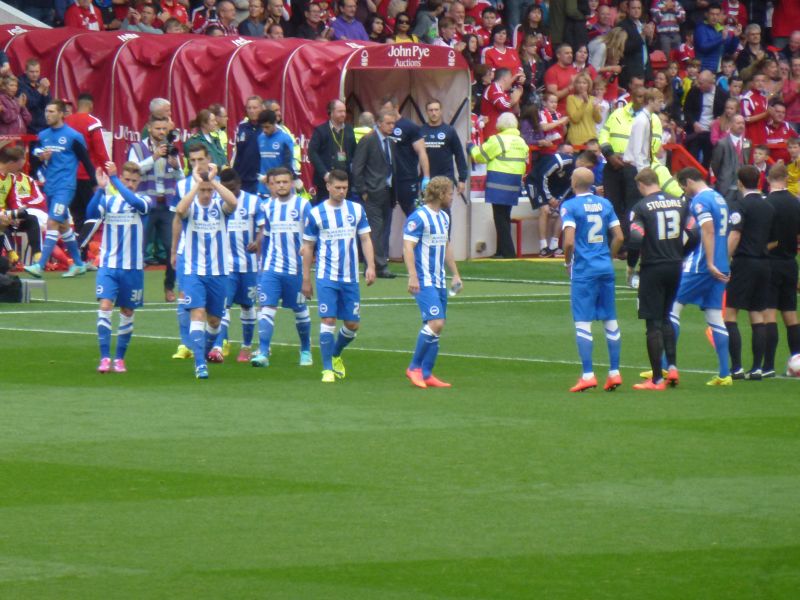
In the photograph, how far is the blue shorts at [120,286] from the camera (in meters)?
15.6

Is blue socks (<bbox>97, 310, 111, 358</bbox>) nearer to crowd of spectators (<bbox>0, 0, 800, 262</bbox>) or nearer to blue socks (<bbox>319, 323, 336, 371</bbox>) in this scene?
blue socks (<bbox>319, 323, 336, 371</bbox>)

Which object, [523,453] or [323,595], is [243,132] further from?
[323,595]

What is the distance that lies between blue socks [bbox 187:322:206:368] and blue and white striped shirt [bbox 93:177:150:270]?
3.26ft

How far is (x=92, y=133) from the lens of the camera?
25.1m

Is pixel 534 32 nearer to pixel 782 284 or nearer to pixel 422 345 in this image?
pixel 782 284

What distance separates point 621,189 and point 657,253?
509 inches

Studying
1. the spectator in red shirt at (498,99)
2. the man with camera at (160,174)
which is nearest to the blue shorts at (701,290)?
the man with camera at (160,174)

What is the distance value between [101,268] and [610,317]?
453 centimetres

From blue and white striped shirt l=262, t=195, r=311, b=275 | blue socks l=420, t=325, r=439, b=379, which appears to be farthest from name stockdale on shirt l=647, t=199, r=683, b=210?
blue and white striped shirt l=262, t=195, r=311, b=275

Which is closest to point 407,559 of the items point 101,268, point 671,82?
point 101,268

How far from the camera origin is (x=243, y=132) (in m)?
24.2

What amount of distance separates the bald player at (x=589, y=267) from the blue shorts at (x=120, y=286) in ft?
12.9

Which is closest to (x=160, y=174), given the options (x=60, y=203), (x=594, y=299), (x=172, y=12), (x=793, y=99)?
(x=60, y=203)

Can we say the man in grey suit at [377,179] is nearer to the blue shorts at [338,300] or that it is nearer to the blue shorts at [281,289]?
the blue shorts at [281,289]
